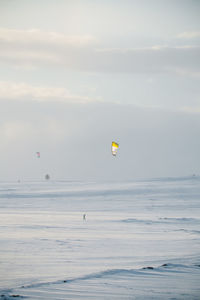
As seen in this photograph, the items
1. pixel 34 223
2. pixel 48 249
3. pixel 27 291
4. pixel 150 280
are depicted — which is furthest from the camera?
pixel 34 223

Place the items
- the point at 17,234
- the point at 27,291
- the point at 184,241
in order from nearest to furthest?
the point at 27,291
the point at 184,241
the point at 17,234

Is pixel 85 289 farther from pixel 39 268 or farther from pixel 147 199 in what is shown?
pixel 147 199

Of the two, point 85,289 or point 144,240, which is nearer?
point 85,289

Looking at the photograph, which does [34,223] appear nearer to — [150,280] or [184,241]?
[184,241]

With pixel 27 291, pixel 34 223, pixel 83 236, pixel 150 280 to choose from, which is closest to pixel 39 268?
pixel 27 291

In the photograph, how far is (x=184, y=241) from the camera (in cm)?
1327

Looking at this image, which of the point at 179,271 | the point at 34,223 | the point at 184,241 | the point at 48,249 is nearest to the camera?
the point at 179,271

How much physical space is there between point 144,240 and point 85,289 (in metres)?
5.99

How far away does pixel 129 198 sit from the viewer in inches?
1280

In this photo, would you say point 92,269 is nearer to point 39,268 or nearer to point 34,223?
point 39,268

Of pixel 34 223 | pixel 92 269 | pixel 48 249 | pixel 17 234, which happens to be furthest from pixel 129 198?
pixel 92 269

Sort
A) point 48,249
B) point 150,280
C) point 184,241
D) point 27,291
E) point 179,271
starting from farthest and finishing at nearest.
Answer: point 184,241, point 48,249, point 179,271, point 150,280, point 27,291

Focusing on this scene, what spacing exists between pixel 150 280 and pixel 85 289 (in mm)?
1324

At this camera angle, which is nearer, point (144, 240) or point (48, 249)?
point (48, 249)
